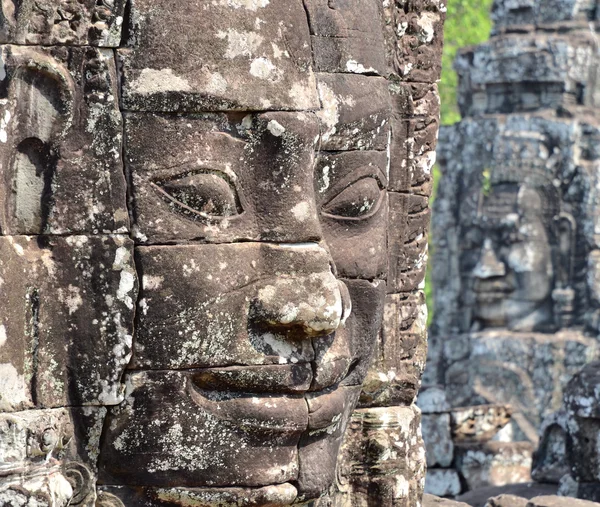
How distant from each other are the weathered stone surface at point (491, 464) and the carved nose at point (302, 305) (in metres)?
8.64

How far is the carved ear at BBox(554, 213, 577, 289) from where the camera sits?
926 inches

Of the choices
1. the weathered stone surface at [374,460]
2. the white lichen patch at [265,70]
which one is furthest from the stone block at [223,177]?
the weathered stone surface at [374,460]

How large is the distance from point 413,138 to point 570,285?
17.3 meters

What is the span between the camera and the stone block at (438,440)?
14.3 m

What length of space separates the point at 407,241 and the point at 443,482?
7468 millimetres

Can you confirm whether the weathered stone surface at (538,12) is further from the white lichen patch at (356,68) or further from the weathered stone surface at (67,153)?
the weathered stone surface at (67,153)

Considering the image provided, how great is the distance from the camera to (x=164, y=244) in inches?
213

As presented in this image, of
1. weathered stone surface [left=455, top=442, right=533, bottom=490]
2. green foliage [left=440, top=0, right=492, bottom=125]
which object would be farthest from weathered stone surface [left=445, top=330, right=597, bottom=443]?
green foliage [left=440, top=0, right=492, bottom=125]

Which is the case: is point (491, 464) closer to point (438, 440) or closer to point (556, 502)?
point (438, 440)

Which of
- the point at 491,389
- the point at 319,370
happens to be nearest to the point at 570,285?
the point at 491,389

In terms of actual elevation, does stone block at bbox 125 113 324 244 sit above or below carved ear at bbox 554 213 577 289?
above

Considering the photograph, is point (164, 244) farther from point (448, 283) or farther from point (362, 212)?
point (448, 283)

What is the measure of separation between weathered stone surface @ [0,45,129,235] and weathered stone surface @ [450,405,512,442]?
32.9ft

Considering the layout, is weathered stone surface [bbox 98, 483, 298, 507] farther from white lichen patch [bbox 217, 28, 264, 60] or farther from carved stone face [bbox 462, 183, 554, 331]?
carved stone face [bbox 462, 183, 554, 331]
